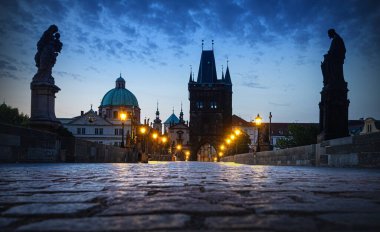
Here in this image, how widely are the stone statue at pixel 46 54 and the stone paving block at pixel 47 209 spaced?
13.7 metres

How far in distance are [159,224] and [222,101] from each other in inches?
3696

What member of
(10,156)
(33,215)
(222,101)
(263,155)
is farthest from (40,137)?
(222,101)

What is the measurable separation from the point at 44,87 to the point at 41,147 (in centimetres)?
304

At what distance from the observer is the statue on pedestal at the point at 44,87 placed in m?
15.2

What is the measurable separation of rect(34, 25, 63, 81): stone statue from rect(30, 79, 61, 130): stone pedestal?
329 mm

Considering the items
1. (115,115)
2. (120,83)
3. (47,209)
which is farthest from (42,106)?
(120,83)

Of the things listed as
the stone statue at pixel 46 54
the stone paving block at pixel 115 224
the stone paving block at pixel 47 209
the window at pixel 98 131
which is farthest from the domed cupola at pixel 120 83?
the stone paving block at pixel 115 224

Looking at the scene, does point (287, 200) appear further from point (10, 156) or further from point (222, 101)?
point (222, 101)

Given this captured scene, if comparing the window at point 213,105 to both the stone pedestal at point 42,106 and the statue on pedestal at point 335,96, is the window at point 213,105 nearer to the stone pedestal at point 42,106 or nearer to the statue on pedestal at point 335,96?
the stone pedestal at point 42,106

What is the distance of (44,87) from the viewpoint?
50.1ft

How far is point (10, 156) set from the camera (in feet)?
36.7

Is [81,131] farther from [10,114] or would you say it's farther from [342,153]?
[342,153]

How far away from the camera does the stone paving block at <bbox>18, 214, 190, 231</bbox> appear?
1848 millimetres

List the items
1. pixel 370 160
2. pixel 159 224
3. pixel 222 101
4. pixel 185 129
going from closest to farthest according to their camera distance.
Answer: pixel 159 224 < pixel 370 160 < pixel 222 101 < pixel 185 129
